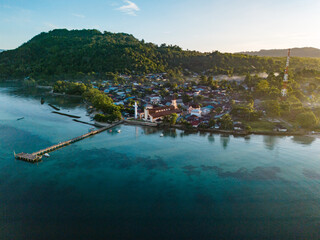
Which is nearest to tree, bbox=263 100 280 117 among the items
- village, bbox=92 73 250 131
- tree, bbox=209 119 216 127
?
village, bbox=92 73 250 131

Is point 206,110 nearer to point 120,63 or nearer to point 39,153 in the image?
point 39,153

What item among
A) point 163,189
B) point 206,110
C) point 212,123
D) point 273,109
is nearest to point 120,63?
point 206,110

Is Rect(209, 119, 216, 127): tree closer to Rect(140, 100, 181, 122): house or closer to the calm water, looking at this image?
the calm water

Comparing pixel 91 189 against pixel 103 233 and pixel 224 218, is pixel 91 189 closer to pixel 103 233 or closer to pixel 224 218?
pixel 103 233

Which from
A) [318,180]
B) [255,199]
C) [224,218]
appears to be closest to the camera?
[224,218]

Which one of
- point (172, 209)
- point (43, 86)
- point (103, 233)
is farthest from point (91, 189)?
point (43, 86)

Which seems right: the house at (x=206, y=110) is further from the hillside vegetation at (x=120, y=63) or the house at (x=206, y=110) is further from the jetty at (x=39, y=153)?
the hillside vegetation at (x=120, y=63)
